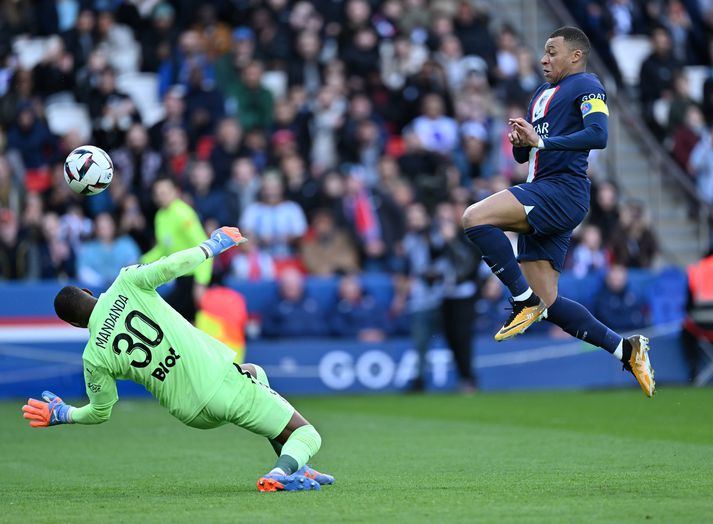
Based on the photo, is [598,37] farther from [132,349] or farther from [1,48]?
[132,349]

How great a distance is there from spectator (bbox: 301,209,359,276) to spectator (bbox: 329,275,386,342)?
0.60 meters

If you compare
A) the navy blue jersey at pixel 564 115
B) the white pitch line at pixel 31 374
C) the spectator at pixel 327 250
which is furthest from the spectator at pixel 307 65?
the navy blue jersey at pixel 564 115

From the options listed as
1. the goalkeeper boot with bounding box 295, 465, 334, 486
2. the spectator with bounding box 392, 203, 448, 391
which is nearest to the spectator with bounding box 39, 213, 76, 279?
the spectator with bounding box 392, 203, 448, 391

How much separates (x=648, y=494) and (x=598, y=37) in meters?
16.4

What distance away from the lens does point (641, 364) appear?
32.3 feet

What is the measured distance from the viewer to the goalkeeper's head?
8.39m

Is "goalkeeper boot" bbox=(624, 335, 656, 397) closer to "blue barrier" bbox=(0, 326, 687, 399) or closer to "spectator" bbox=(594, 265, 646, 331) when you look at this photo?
"blue barrier" bbox=(0, 326, 687, 399)

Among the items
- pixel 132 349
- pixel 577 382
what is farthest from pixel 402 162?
pixel 132 349

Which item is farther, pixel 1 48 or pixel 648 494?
pixel 1 48

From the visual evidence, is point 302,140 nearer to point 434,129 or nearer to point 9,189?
point 434,129

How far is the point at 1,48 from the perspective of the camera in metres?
20.2

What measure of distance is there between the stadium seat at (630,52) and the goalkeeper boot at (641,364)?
1490 cm

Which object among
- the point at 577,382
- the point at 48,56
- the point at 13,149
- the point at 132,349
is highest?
the point at 48,56

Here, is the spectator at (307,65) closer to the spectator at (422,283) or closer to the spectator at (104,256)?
the spectator at (422,283)
